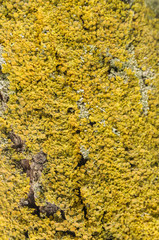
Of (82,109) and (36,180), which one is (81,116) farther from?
(36,180)

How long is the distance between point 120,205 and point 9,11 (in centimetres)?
153

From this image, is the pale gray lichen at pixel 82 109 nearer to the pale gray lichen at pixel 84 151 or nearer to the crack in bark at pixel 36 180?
the pale gray lichen at pixel 84 151

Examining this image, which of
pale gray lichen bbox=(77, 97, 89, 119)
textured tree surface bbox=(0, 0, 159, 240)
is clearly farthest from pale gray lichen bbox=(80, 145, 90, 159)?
pale gray lichen bbox=(77, 97, 89, 119)

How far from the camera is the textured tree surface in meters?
1.23

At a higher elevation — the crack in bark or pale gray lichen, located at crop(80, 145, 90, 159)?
pale gray lichen, located at crop(80, 145, 90, 159)

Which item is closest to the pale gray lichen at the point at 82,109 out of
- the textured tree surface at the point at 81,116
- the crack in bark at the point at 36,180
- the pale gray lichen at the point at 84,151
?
the textured tree surface at the point at 81,116

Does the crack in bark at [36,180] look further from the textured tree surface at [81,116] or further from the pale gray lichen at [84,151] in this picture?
the pale gray lichen at [84,151]

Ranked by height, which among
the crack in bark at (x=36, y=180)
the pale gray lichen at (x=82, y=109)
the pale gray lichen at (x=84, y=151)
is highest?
the pale gray lichen at (x=82, y=109)

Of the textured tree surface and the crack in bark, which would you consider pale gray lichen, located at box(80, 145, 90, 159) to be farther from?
the crack in bark

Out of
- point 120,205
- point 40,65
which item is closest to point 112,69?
point 40,65

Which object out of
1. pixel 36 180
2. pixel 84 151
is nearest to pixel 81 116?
pixel 84 151

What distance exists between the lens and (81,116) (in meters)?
1.27

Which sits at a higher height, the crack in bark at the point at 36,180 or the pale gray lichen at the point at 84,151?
the pale gray lichen at the point at 84,151

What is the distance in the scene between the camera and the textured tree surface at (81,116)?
123cm
